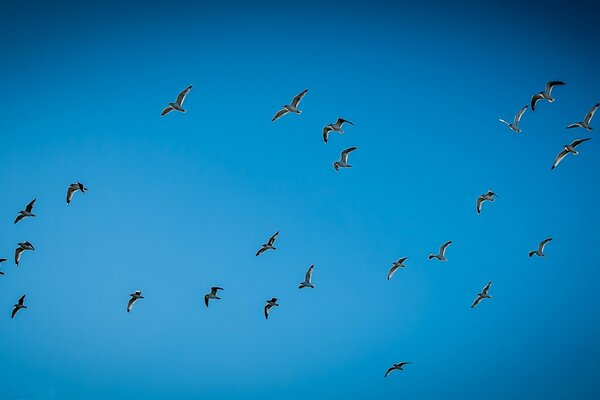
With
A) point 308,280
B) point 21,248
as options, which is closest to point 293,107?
point 308,280

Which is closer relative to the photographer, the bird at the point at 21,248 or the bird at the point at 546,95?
the bird at the point at 546,95

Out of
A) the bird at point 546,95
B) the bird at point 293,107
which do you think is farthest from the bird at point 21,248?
the bird at point 546,95

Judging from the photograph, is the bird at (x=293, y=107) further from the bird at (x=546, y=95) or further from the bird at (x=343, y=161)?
the bird at (x=546, y=95)

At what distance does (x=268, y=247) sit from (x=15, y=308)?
47.8 ft

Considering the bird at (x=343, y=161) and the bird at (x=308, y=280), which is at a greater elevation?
the bird at (x=343, y=161)

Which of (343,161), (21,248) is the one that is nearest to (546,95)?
(343,161)

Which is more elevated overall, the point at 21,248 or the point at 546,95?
the point at 546,95

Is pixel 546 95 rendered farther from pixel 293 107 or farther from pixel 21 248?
pixel 21 248

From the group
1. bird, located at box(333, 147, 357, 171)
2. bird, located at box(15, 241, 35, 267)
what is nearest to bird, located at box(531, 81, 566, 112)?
bird, located at box(333, 147, 357, 171)

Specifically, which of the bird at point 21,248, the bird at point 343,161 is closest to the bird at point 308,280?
the bird at point 343,161

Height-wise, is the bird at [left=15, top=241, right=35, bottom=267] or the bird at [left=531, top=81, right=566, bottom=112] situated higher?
the bird at [left=531, top=81, right=566, bottom=112]

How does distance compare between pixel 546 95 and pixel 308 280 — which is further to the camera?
pixel 308 280

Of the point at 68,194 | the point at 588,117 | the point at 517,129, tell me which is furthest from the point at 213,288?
the point at 588,117

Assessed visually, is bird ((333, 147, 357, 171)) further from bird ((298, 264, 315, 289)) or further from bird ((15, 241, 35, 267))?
bird ((15, 241, 35, 267))
